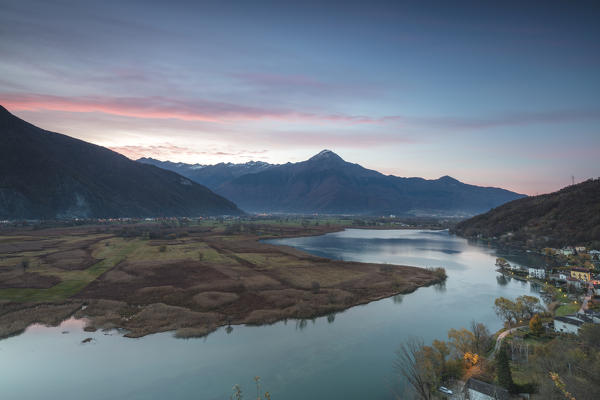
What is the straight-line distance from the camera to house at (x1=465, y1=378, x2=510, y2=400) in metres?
21.3

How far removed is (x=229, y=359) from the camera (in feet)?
105

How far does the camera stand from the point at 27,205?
180125 mm

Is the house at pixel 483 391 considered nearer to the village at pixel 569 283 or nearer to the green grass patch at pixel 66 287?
the village at pixel 569 283

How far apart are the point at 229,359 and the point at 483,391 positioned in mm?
22411

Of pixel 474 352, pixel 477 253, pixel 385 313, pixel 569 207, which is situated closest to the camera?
pixel 474 352

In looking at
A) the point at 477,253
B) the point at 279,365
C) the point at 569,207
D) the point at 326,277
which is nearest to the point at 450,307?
the point at 326,277

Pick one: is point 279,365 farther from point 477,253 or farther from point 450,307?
point 477,253

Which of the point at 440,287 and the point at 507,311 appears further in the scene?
the point at 440,287

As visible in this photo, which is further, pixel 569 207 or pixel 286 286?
pixel 569 207

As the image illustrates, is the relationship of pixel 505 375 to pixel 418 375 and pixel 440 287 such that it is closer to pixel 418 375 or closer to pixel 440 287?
pixel 418 375

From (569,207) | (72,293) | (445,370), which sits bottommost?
(72,293)

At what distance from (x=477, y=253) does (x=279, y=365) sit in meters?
104

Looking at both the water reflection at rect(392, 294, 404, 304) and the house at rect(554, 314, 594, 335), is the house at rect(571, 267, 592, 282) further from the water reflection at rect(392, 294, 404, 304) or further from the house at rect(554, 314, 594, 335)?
the water reflection at rect(392, 294, 404, 304)

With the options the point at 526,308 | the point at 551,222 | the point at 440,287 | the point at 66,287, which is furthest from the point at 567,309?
the point at 551,222
